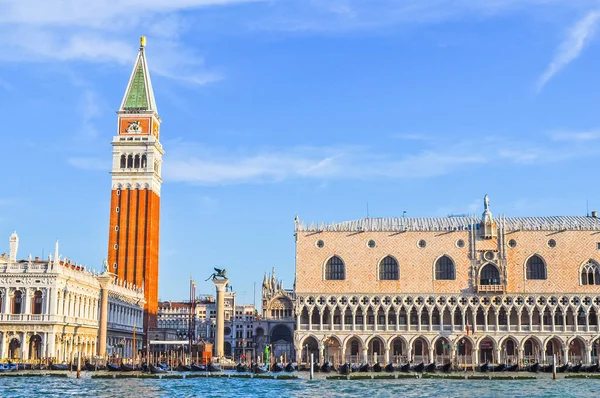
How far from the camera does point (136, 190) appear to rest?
81.6m

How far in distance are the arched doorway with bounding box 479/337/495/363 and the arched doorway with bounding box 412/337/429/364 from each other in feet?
13.5

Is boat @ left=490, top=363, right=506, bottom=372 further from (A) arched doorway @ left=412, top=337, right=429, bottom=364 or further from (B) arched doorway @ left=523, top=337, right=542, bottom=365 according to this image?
(A) arched doorway @ left=412, top=337, right=429, bottom=364

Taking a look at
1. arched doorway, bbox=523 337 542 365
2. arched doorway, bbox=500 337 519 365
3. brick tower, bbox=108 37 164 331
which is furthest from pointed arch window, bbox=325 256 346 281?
brick tower, bbox=108 37 164 331

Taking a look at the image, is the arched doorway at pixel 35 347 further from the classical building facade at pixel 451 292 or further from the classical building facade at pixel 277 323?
the classical building facade at pixel 277 323

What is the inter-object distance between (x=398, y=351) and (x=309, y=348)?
22.8ft

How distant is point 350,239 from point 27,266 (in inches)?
943

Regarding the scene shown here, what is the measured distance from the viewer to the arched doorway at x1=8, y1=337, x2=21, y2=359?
5916 centimetres

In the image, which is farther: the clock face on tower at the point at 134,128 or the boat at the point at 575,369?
the clock face on tower at the point at 134,128

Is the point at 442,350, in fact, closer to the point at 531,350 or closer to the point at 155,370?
the point at 531,350

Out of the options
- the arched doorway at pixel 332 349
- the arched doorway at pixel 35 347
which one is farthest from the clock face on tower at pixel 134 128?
the arched doorway at pixel 332 349

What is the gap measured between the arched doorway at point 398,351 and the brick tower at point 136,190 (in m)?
27.5

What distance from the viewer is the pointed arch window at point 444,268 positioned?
6469 cm

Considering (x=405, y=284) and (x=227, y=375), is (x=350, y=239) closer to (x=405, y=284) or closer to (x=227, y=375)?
(x=405, y=284)

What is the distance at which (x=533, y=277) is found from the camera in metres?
63.9
